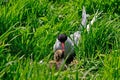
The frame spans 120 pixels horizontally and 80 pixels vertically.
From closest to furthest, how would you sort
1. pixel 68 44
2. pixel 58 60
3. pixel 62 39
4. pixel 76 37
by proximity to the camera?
pixel 58 60
pixel 62 39
pixel 68 44
pixel 76 37

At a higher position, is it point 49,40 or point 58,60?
point 49,40

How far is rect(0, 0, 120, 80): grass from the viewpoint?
10.7ft

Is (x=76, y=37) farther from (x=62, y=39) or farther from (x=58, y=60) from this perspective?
(x=58, y=60)

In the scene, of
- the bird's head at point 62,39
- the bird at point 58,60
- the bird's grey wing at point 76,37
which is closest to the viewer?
the bird at point 58,60

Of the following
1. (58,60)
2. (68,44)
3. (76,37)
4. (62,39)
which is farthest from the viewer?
(76,37)

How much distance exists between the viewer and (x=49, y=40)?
161 inches

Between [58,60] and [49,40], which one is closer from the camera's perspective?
[58,60]

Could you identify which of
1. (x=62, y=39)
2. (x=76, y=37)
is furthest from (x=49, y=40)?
(x=76, y=37)

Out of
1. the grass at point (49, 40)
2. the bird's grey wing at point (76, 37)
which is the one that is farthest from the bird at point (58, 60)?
the bird's grey wing at point (76, 37)

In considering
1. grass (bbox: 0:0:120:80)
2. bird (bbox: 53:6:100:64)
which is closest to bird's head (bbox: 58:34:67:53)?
bird (bbox: 53:6:100:64)

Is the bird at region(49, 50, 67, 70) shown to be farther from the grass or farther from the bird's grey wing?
the bird's grey wing

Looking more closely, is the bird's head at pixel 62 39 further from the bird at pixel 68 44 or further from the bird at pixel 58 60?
the bird at pixel 58 60

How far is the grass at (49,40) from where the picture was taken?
3.27 metres

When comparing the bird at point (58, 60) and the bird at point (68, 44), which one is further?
the bird at point (68, 44)
